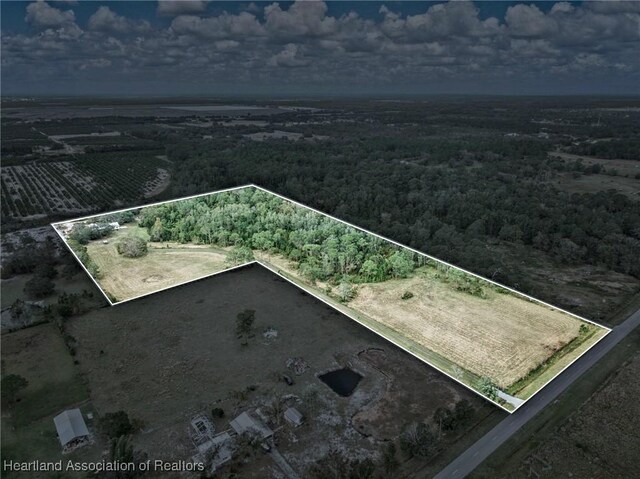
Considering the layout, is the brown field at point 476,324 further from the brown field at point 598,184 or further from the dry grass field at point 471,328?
the brown field at point 598,184

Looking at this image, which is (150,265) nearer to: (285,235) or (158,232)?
(158,232)

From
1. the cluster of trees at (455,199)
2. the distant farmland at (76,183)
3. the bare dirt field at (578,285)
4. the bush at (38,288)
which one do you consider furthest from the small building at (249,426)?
the distant farmland at (76,183)

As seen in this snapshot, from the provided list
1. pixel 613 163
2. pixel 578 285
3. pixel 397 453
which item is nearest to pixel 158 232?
pixel 397 453

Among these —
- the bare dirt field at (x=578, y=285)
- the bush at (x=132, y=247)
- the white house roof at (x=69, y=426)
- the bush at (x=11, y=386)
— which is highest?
the bush at (x=132, y=247)

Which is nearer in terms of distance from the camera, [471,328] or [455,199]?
[471,328]

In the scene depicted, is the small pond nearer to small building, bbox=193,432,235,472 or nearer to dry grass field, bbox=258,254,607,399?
dry grass field, bbox=258,254,607,399
